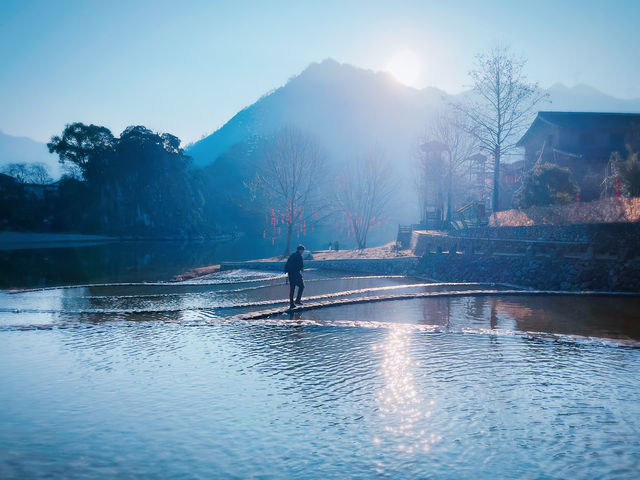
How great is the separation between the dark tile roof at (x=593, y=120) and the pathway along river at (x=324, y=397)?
3527 centimetres

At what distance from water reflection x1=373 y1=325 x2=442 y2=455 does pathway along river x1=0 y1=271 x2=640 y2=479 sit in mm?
30

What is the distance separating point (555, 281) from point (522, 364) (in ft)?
45.5

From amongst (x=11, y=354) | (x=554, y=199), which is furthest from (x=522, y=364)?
(x=554, y=199)

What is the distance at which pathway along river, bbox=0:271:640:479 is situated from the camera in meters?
5.49

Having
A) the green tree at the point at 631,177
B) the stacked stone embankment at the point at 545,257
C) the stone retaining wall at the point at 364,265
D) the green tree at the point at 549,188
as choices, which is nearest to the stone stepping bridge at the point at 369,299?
the stacked stone embankment at the point at 545,257

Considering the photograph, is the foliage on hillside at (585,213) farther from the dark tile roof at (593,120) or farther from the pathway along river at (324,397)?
the dark tile roof at (593,120)

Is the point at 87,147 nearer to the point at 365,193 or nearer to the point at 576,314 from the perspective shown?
the point at 365,193

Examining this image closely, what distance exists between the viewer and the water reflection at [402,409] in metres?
5.89

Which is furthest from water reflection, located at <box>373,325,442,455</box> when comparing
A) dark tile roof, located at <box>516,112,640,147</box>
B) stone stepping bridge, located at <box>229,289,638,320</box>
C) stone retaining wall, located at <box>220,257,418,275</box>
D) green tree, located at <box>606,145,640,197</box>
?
dark tile roof, located at <box>516,112,640,147</box>

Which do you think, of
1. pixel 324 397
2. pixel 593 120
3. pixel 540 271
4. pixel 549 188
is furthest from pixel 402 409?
pixel 593 120

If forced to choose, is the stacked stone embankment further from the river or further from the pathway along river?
the pathway along river

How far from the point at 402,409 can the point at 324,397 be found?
1264 millimetres

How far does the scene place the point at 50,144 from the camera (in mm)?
99562

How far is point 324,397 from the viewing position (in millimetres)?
7297
